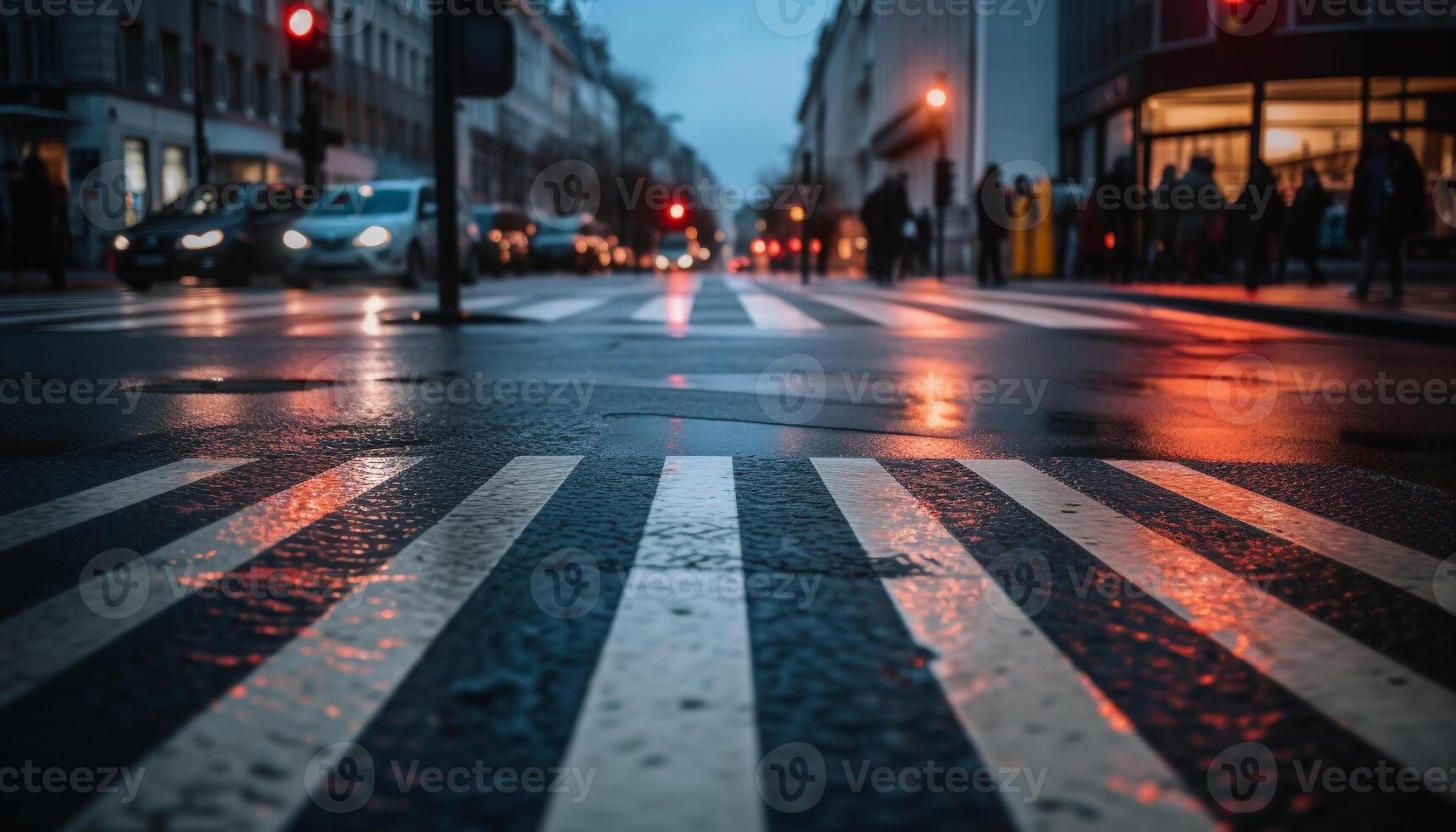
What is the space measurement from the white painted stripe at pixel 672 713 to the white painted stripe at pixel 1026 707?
1.11 feet

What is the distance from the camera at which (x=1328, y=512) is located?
13.4 ft

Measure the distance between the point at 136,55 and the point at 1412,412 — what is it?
34942mm

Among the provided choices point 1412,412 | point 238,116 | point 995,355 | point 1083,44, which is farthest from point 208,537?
point 238,116

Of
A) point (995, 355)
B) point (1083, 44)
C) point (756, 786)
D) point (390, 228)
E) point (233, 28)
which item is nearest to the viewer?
point (756, 786)

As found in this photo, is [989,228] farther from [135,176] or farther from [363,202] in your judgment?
[135,176]

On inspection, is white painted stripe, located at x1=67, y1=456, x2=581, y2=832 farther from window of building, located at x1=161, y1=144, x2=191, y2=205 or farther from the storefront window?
window of building, located at x1=161, y1=144, x2=191, y2=205

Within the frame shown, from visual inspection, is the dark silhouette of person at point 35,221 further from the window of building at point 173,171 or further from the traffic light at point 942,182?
the window of building at point 173,171

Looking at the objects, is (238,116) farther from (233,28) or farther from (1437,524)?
(1437,524)

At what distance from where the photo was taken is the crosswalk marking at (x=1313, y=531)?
3238 mm

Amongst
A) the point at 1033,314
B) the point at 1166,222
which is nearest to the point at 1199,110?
the point at 1166,222
